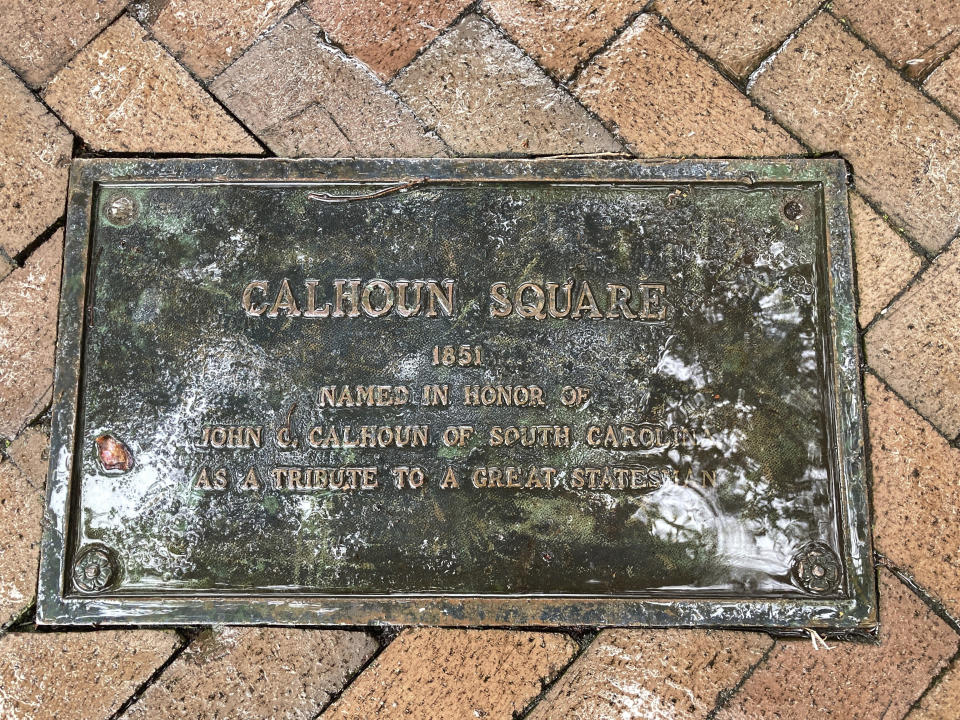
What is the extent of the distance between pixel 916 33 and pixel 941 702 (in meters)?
1.94

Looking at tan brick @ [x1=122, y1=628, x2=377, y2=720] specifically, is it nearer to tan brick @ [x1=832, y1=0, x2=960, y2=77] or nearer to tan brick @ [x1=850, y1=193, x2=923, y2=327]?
tan brick @ [x1=850, y1=193, x2=923, y2=327]

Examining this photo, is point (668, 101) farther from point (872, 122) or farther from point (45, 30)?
point (45, 30)

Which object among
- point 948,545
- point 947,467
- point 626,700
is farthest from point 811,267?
point 626,700

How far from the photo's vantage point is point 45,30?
6.54 ft

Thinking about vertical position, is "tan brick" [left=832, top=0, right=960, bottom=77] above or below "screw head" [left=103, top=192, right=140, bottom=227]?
above

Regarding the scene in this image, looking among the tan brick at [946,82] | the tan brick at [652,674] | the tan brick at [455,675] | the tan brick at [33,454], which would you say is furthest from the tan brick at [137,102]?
the tan brick at [946,82]

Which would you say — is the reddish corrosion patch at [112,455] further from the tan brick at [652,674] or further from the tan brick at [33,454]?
the tan brick at [652,674]

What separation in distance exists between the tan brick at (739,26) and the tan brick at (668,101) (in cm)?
5

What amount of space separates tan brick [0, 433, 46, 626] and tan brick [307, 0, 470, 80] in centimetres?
148

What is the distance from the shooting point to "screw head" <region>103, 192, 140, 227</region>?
73.6 inches

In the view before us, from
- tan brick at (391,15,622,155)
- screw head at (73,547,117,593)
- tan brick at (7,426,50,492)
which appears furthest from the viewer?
tan brick at (391,15,622,155)

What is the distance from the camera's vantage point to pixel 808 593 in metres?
1.76

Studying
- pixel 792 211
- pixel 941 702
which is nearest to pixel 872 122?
pixel 792 211

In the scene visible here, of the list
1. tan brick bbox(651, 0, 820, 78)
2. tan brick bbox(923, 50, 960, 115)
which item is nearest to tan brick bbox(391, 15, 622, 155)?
tan brick bbox(651, 0, 820, 78)
